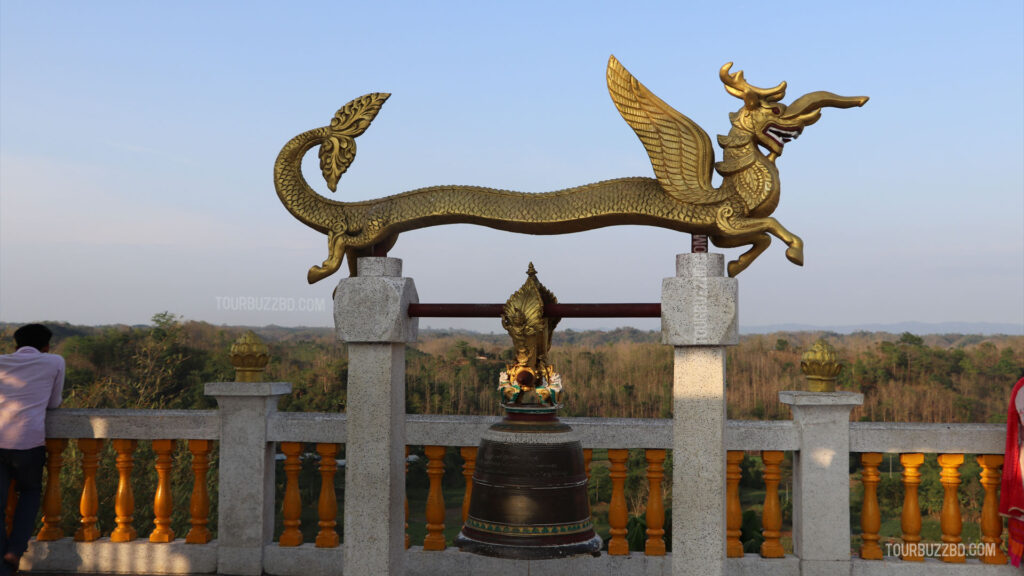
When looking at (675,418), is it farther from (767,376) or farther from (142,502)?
(767,376)

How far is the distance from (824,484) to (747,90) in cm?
259

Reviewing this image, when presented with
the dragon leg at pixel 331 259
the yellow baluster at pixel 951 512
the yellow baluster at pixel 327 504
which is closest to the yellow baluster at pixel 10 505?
the yellow baluster at pixel 327 504

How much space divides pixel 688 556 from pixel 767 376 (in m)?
10.9

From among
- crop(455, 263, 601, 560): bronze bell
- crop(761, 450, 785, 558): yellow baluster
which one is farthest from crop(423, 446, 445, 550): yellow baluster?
crop(761, 450, 785, 558): yellow baluster

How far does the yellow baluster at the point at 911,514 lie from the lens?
4.43 m

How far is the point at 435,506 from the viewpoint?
471 centimetres

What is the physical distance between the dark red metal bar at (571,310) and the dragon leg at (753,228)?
0.46 metres

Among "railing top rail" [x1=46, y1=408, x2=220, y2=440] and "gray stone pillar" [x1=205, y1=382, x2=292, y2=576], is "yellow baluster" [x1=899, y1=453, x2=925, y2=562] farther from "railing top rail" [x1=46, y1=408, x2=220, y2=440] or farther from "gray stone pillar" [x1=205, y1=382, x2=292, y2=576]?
"railing top rail" [x1=46, y1=408, x2=220, y2=440]

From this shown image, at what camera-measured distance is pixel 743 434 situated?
4.46 m

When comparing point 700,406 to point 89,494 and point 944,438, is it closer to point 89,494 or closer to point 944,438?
point 944,438

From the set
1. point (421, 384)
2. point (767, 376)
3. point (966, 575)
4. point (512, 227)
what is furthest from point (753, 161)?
point (767, 376)

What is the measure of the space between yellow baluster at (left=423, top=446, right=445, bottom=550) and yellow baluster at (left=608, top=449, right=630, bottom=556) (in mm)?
1117

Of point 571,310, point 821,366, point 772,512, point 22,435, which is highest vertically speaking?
point 571,310

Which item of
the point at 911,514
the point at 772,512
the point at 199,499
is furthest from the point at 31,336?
the point at 911,514
